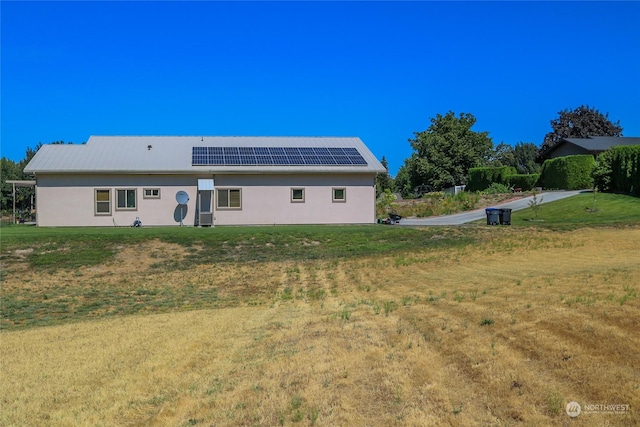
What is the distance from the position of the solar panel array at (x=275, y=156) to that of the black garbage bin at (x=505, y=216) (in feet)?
23.9

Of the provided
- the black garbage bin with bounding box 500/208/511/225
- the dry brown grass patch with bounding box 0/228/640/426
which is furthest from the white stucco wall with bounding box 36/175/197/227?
the dry brown grass patch with bounding box 0/228/640/426

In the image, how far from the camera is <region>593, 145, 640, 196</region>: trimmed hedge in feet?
112

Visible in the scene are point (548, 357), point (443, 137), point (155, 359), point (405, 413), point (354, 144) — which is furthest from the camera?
point (443, 137)

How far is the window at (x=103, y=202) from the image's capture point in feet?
93.2

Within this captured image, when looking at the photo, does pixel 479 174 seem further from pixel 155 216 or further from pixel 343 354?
pixel 343 354

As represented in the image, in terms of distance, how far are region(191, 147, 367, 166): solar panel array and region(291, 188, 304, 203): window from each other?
1.31m

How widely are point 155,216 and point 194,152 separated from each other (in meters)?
4.07

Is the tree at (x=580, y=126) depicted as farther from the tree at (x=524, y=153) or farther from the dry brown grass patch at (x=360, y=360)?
the dry brown grass patch at (x=360, y=360)

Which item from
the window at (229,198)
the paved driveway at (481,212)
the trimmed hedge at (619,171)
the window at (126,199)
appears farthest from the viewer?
the trimmed hedge at (619,171)

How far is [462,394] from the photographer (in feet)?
17.1

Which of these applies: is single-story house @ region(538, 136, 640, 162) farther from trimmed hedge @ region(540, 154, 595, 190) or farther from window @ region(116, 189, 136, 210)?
window @ region(116, 189, 136, 210)

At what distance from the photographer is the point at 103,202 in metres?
28.4

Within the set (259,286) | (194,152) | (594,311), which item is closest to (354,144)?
(194,152)

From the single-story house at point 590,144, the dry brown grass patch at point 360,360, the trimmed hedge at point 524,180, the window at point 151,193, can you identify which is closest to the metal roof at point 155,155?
the window at point 151,193
